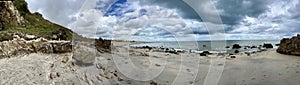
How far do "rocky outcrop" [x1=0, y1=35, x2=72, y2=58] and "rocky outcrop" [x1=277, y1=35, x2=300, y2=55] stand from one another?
1530cm

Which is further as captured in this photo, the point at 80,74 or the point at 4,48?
the point at 4,48

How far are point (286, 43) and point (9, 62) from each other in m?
19.4

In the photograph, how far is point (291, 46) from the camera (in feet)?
57.1

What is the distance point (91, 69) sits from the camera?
1045 cm

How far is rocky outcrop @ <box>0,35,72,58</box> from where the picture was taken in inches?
407

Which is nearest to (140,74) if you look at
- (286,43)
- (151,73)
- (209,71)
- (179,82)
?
(151,73)

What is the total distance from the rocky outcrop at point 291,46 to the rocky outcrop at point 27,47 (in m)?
15.3

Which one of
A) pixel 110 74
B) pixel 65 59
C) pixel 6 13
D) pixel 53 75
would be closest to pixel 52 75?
pixel 53 75

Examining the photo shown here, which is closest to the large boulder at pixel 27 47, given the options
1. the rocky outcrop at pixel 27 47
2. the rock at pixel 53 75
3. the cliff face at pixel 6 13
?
the rocky outcrop at pixel 27 47

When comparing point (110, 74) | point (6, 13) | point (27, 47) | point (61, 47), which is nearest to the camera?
point (110, 74)

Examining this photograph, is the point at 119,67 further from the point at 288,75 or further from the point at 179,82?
the point at 288,75

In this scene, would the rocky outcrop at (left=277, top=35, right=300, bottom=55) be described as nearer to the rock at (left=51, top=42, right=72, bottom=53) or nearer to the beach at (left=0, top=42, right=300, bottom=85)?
the beach at (left=0, top=42, right=300, bottom=85)

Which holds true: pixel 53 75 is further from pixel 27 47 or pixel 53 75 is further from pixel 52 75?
pixel 27 47

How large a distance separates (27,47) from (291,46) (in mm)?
17802
